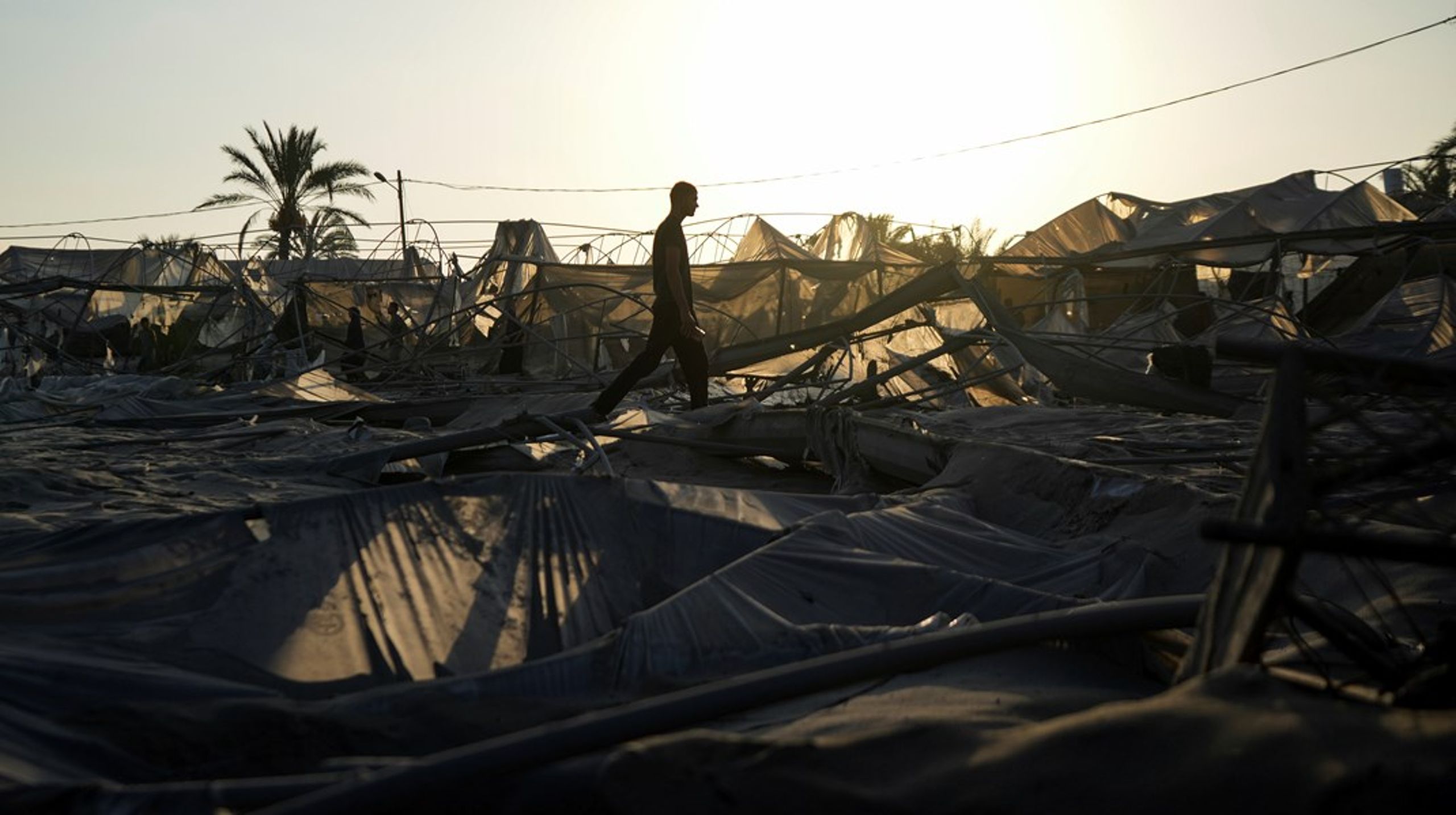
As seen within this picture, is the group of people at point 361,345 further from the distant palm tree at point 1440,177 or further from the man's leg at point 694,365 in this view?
the distant palm tree at point 1440,177

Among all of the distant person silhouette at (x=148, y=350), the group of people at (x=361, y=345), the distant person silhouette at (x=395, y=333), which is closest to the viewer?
the group of people at (x=361, y=345)

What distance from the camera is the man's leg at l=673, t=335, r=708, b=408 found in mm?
7656

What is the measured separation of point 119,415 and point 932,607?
25.5ft

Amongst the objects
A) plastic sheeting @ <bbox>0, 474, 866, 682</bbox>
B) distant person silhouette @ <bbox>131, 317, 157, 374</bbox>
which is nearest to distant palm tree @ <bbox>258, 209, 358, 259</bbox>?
distant person silhouette @ <bbox>131, 317, 157, 374</bbox>

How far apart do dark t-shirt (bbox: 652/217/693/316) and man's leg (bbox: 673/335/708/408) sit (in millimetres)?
236

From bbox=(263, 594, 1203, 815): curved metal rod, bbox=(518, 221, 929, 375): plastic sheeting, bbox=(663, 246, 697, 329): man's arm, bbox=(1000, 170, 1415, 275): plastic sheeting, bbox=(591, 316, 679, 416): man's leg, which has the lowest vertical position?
bbox=(263, 594, 1203, 815): curved metal rod

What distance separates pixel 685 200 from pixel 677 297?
586mm

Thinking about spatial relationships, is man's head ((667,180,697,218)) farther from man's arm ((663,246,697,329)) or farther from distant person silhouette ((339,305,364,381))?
distant person silhouette ((339,305,364,381))

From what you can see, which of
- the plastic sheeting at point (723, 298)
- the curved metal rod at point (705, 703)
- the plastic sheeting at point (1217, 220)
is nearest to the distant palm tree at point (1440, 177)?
the plastic sheeting at point (1217, 220)

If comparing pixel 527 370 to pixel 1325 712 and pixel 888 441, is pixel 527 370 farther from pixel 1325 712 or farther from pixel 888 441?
pixel 1325 712

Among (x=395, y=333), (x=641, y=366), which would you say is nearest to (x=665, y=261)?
(x=641, y=366)

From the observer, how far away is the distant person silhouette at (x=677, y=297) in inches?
289

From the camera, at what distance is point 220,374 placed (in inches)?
670

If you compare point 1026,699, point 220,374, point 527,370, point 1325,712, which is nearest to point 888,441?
point 1026,699
